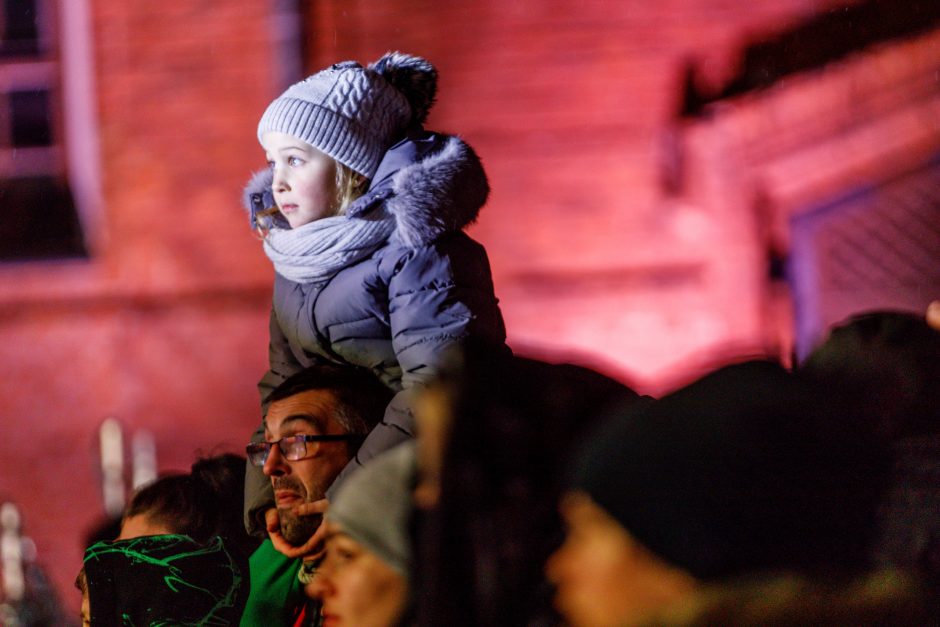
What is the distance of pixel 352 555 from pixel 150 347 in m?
5.14

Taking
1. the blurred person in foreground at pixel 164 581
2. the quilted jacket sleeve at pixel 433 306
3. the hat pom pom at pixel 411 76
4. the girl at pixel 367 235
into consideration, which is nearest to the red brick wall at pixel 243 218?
the hat pom pom at pixel 411 76

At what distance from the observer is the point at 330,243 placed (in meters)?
2.38

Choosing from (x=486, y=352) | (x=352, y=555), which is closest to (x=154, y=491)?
(x=352, y=555)

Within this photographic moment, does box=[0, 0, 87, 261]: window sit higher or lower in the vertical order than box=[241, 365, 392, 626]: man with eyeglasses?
lower

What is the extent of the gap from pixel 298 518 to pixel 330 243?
538mm

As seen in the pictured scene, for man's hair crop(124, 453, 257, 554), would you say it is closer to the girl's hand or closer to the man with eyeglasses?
the man with eyeglasses

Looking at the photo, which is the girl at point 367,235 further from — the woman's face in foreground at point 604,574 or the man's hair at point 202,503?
the woman's face in foreground at point 604,574

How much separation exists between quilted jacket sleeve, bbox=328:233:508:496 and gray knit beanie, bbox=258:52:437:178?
0.30 meters

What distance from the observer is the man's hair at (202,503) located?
2.58 m

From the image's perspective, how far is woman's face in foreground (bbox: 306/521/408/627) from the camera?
66.6 inches

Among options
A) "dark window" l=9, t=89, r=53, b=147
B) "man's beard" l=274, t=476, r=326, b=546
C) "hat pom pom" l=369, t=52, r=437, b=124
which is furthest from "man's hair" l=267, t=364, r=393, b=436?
"dark window" l=9, t=89, r=53, b=147

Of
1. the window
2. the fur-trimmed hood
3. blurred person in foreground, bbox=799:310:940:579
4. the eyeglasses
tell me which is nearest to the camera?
blurred person in foreground, bbox=799:310:940:579

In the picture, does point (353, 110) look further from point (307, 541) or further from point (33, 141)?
point (33, 141)

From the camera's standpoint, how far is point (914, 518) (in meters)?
1.62
